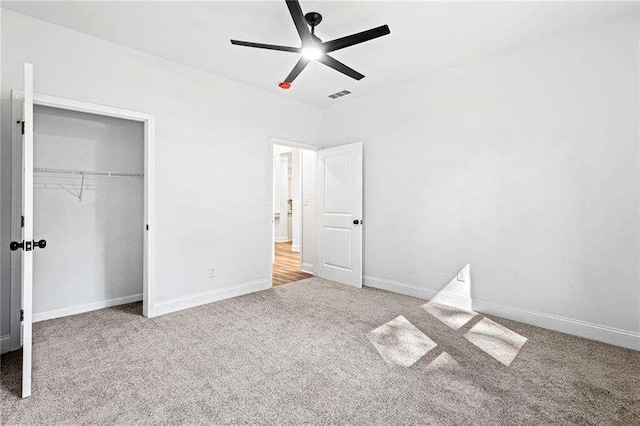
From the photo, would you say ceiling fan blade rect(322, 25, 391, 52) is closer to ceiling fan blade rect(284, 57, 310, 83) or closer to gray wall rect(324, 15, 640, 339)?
ceiling fan blade rect(284, 57, 310, 83)

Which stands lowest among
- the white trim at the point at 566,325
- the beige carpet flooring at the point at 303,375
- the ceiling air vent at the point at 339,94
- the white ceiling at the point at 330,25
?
the beige carpet flooring at the point at 303,375

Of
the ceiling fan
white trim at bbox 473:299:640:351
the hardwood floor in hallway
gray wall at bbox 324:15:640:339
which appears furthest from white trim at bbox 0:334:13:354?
white trim at bbox 473:299:640:351

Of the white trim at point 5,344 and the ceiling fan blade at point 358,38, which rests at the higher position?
the ceiling fan blade at point 358,38

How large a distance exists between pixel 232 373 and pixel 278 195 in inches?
302

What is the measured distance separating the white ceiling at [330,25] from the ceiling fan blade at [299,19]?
1.19 ft

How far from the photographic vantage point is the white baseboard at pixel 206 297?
11.3 feet

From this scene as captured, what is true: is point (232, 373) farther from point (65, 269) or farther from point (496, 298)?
point (496, 298)

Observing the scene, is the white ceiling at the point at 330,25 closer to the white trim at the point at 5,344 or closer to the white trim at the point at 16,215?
the white trim at the point at 16,215

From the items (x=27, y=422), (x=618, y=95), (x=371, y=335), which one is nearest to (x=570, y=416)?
(x=371, y=335)

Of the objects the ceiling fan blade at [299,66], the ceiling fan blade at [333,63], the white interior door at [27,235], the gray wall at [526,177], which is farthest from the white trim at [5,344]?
the gray wall at [526,177]

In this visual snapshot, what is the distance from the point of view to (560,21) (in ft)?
9.07

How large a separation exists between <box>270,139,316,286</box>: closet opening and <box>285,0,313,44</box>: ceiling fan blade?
223cm

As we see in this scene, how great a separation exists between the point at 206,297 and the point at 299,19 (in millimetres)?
3109

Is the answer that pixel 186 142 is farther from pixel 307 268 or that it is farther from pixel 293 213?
pixel 293 213
